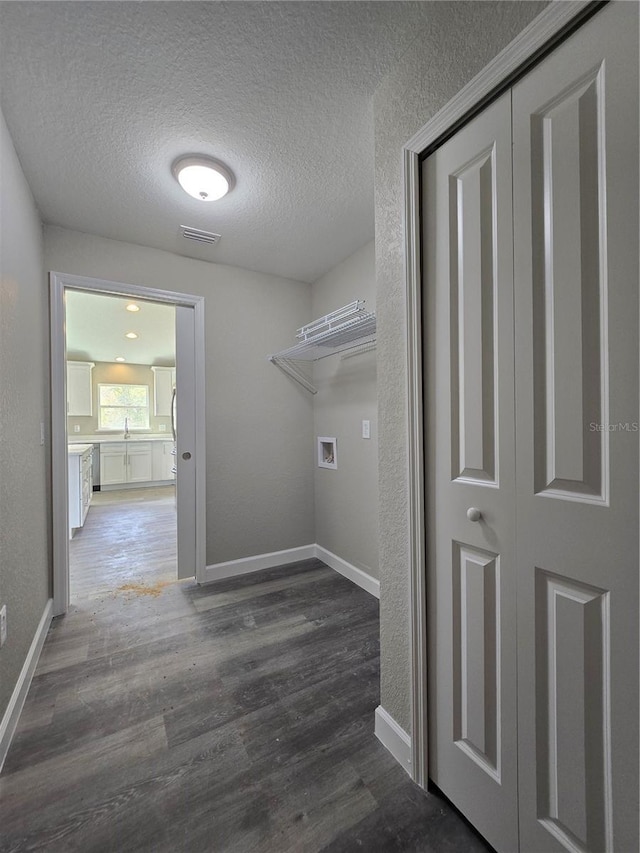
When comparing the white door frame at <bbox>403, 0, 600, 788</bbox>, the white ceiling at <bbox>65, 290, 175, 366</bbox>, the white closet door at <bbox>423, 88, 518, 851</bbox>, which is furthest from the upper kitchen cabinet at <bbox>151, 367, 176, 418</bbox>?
the white closet door at <bbox>423, 88, 518, 851</bbox>

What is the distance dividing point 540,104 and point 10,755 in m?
2.68

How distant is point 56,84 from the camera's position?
1.33 meters

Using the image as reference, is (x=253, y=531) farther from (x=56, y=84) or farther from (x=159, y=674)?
(x=56, y=84)

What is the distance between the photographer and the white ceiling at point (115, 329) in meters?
4.13

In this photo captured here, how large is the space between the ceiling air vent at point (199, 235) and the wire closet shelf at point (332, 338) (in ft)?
2.87

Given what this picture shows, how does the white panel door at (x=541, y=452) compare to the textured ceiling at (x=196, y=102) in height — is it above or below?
below

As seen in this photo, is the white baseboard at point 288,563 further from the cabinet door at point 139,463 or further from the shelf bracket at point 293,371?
the cabinet door at point 139,463

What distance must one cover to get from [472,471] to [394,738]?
106 centimetres

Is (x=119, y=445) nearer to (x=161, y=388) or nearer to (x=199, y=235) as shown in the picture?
(x=161, y=388)

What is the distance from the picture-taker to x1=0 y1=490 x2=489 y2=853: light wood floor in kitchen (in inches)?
40.9

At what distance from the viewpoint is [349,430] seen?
278 centimetres

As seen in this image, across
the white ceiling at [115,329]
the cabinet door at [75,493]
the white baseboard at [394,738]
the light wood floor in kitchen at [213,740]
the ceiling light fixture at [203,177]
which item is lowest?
the light wood floor in kitchen at [213,740]

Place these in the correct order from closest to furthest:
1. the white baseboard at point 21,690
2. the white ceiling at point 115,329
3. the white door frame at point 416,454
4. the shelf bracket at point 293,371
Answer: the white door frame at point 416,454 < the white baseboard at point 21,690 < the shelf bracket at point 293,371 < the white ceiling at point 115,329

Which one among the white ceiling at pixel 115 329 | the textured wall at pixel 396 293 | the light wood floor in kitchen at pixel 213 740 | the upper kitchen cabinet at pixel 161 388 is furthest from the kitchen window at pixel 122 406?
the textured wall at pixel 396 293
